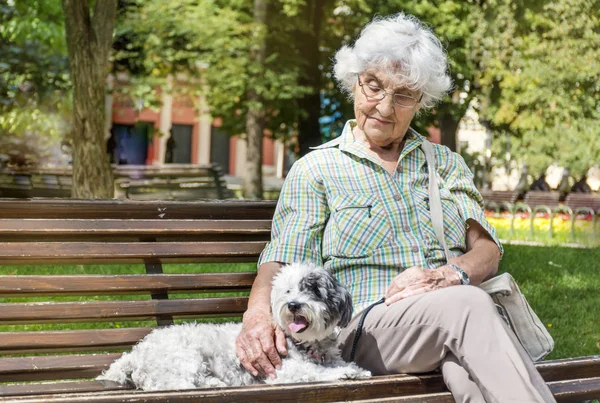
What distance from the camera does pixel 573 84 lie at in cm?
1614

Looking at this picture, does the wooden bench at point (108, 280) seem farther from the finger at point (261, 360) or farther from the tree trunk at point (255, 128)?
the tree trunk at point (255, 128)

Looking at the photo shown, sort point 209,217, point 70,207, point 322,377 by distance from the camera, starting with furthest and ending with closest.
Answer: point 209,217, point 70,207, point 322,377

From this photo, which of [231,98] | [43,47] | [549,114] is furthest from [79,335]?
[231,98]

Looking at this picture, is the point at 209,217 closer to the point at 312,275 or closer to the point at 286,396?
the point at 312,275

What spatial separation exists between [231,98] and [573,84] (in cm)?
949

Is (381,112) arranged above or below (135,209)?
above

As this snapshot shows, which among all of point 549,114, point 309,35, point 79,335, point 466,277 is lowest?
point 79,335

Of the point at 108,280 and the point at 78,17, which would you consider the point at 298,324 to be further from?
the point at 78,17

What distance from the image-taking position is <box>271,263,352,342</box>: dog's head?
2986 mm

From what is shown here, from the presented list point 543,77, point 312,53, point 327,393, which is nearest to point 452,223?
point 327,393

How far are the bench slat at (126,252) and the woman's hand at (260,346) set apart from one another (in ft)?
2.50

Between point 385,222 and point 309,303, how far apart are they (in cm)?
66

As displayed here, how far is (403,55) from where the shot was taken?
3.51m

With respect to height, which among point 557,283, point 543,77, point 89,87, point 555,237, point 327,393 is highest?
point 543,77
